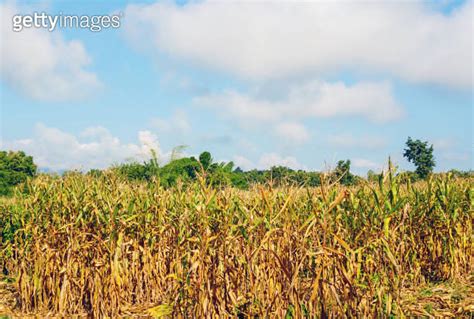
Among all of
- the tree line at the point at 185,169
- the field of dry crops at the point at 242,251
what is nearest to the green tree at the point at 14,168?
the tree line at the point at 185,169

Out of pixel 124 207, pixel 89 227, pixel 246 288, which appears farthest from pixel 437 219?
pixel 89 227

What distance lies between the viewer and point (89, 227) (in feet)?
25.8

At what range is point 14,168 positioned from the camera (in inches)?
1380

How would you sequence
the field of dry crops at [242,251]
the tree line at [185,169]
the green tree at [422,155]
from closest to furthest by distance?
the field of dry crops at [242,251] < the tree line at [185,169] < the green tree at [422,155]

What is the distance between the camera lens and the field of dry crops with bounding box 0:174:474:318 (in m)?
5.45

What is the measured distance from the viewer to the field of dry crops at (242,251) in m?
5.45

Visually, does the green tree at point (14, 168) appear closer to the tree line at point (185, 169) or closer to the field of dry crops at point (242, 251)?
the tree line at point (185, 169)

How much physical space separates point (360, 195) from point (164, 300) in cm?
378

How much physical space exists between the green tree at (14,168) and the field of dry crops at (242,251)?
2560cm

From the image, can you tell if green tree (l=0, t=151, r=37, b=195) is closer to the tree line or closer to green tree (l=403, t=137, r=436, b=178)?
the tree line

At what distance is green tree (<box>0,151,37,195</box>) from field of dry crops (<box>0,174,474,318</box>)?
25599 mm

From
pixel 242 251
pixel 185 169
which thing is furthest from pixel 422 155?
pixel 242 251

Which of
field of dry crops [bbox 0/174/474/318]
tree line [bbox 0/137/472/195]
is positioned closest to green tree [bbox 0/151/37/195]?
tree line [bbox 0/137/472/195]

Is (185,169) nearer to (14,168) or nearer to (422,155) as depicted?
(14,168)
